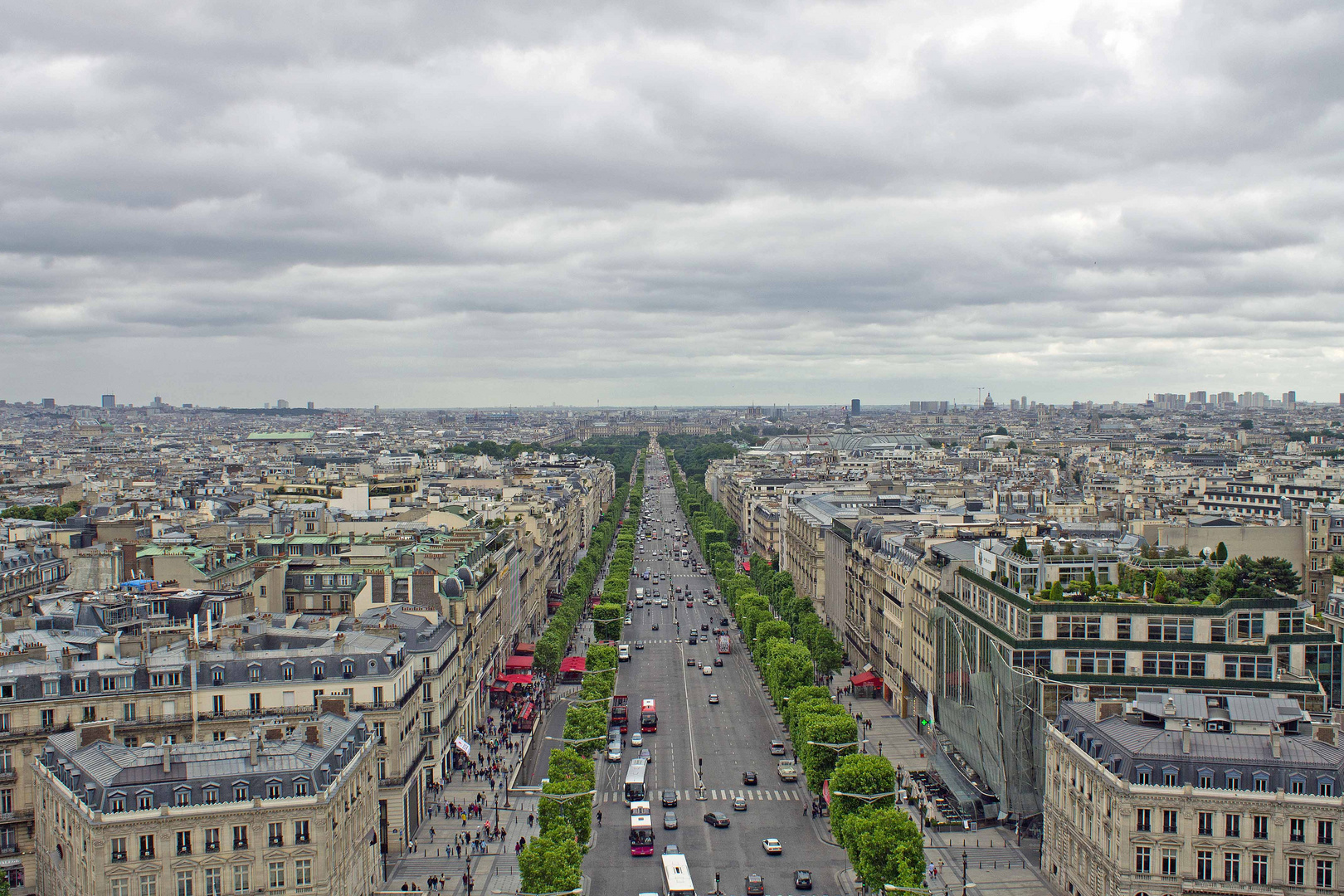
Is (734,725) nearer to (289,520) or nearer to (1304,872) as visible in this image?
(1304,872)

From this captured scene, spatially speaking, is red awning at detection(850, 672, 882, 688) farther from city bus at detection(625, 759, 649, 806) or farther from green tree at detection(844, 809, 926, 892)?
green tree at detection(844, 809, 926, 892)

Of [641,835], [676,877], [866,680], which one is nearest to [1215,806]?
[676,877]

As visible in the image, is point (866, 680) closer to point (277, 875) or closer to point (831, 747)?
point (831, 747)

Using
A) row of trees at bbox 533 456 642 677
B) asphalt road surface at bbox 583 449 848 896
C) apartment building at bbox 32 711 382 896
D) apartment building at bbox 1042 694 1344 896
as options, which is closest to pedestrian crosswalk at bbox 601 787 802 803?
asphalt road surface at bbox 583 449 848 896

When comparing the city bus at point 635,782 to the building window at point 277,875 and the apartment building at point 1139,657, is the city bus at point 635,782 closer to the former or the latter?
the apartment building at point 1139,657

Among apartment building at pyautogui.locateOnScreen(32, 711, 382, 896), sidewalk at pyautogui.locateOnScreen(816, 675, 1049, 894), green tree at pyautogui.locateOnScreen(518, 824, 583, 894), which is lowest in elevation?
sidewalk at pyautogui.locateOnScreen(816, 675, 1049, 894)
